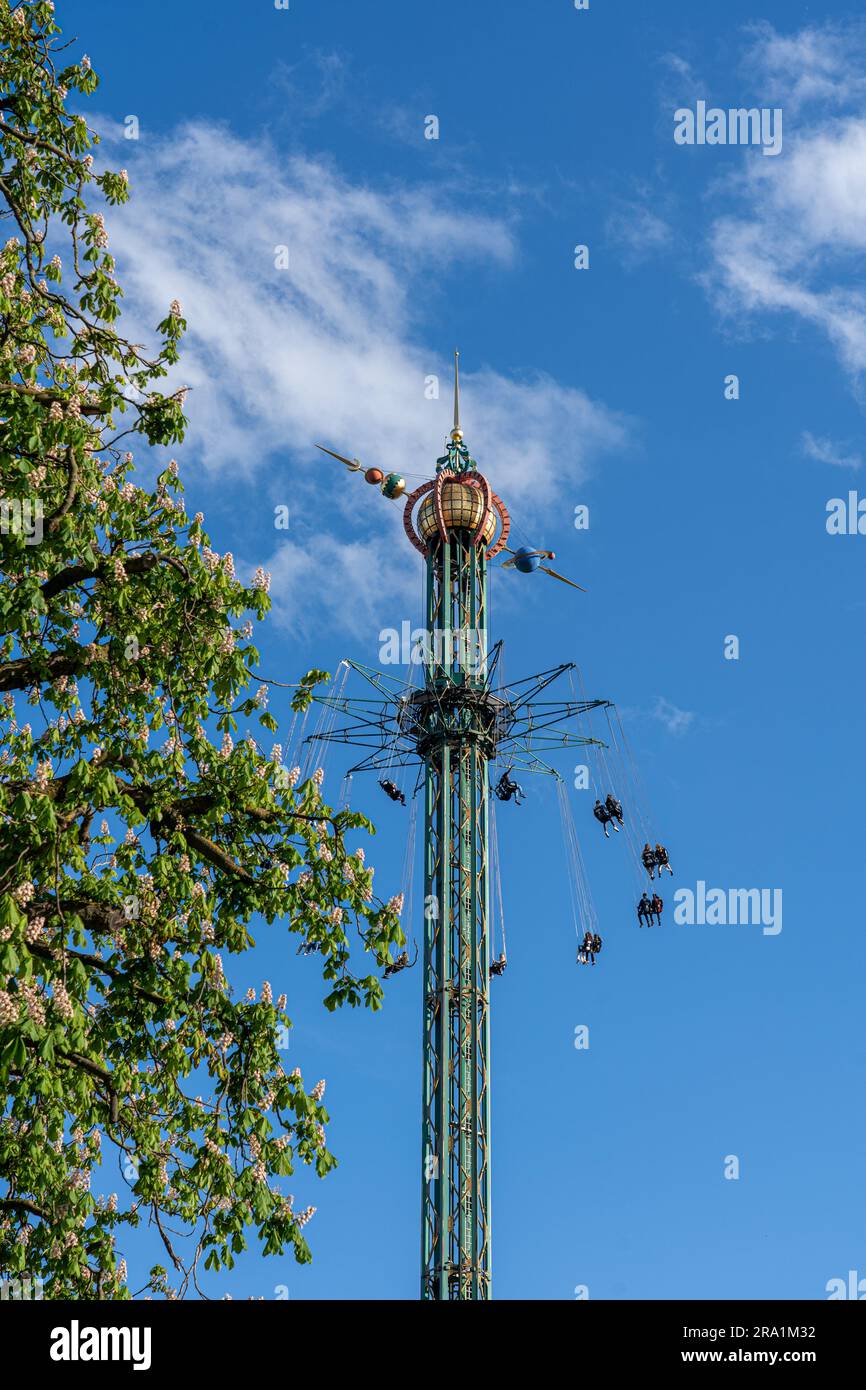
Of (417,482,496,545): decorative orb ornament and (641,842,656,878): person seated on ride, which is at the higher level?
(417,482,496,545): decorative orb ornament

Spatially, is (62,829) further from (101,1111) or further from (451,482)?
(451,482)

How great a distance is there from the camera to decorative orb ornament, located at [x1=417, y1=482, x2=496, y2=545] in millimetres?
50469

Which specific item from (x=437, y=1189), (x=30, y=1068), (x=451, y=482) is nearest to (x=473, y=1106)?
(x=437, y=1189)

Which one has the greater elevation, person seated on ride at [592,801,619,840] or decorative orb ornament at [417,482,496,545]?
decorative orb ornament at [417,482,496,545]

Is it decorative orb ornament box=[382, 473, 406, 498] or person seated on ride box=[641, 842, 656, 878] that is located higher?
decorative orb ornament box=[382, 473, 406, 498]

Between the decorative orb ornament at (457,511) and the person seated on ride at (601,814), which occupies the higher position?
the decorative orb ornament at (457,511)

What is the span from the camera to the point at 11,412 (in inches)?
656

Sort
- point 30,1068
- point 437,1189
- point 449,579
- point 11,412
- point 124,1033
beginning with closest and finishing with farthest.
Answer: point 30,1068 → point 11,412 → point 124,1033 → point 437,1189 → point 449,579

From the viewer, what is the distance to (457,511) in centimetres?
5047

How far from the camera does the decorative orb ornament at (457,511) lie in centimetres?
5047

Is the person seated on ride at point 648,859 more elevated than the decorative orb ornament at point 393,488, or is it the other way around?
the decorative orb ornament at point 393,488
